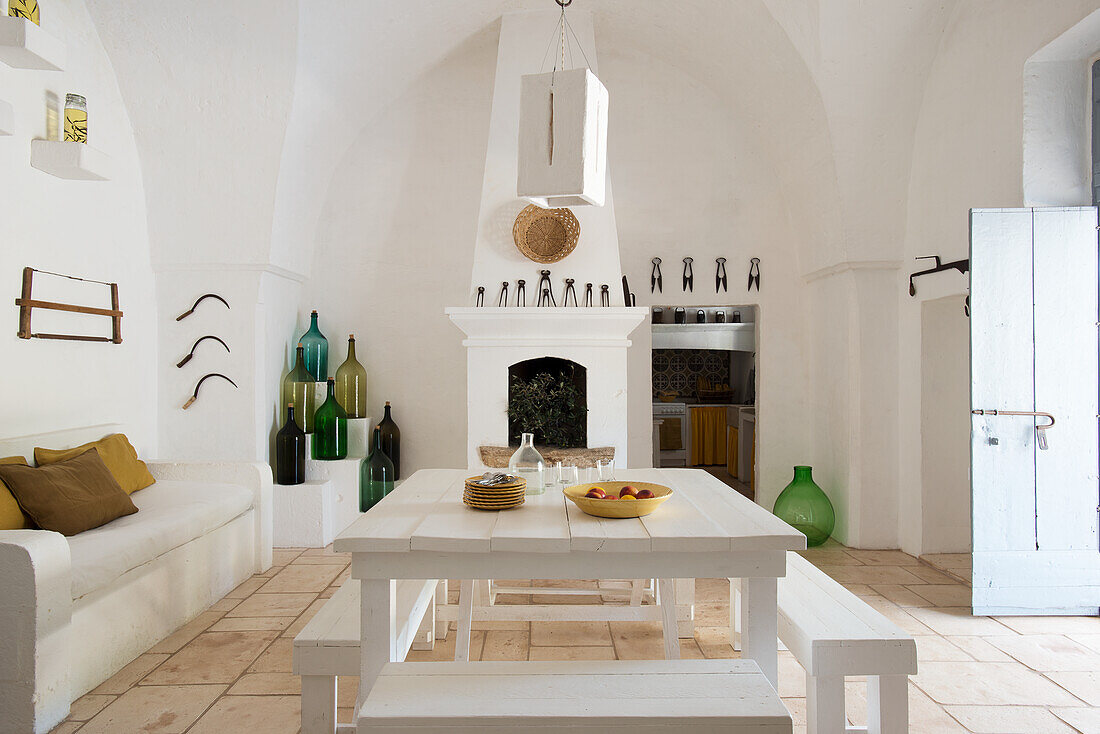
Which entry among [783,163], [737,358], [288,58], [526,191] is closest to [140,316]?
[288,58]

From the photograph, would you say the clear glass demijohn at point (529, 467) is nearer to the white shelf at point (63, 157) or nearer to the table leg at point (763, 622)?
the table leg at point (763, 622)

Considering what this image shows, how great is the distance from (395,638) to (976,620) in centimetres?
301

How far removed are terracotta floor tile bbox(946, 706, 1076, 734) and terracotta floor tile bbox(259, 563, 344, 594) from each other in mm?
3205

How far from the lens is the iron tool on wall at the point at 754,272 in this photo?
6.16 metres

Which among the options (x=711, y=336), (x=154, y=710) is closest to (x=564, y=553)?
(x=154, y=710)

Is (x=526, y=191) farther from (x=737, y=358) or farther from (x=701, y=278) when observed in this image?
(x=737, y=358)

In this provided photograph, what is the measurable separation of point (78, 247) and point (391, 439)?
2.52 metres

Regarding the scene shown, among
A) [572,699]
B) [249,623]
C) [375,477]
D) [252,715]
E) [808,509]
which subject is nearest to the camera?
→ [572,699]

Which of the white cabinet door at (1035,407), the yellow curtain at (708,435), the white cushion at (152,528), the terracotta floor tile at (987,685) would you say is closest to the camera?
the terracotta floor tile at (987,685)

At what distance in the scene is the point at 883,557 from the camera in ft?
16.6

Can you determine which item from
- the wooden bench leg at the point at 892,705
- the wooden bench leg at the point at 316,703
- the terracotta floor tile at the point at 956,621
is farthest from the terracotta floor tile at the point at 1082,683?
the wooden bench leg at the point at 316,703

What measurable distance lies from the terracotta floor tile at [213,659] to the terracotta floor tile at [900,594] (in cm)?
323

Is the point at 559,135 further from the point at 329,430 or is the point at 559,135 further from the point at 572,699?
the point at 329,430

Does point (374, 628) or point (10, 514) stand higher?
point (10, 514)
